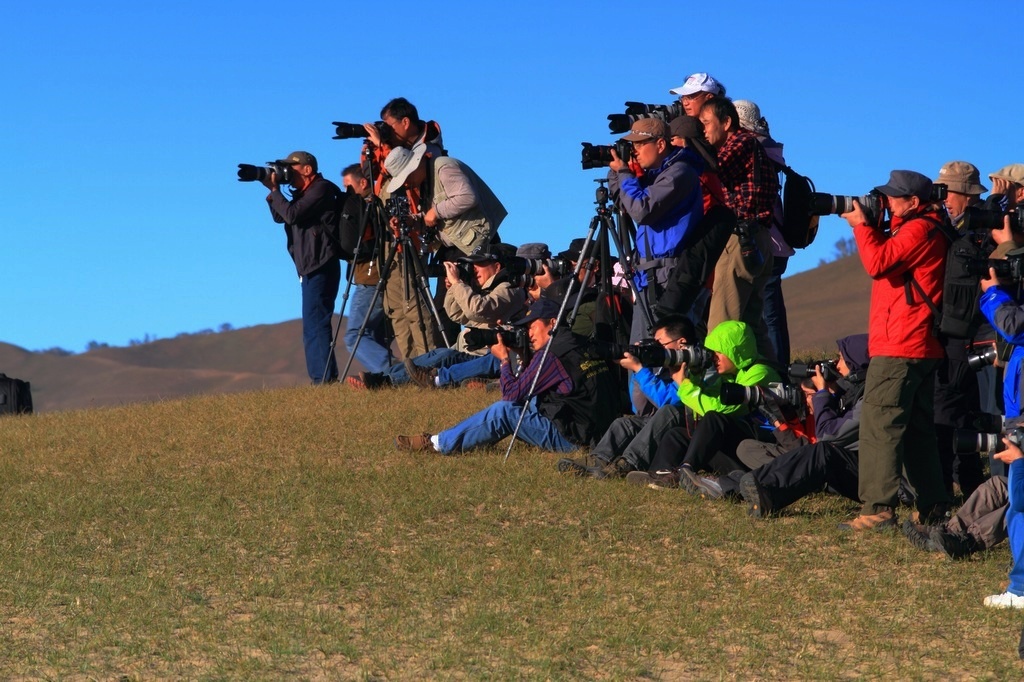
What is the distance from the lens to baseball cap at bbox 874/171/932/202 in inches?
301

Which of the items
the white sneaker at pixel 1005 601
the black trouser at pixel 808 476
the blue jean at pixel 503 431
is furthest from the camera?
the blue jean at pixel 503 431

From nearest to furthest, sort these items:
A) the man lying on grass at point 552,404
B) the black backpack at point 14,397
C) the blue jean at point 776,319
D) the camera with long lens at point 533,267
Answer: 1. the man lying on grass at point 552,404
2. the blue jean at point 776,319
3. the camera with long lens at point 533,267
4. the black backpack at point 14,397

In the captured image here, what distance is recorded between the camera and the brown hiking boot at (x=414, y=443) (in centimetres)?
1030

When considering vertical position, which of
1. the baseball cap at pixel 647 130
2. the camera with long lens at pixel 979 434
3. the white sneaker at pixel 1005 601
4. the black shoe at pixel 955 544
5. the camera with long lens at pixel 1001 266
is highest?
the baseball cap at pixel 647 130

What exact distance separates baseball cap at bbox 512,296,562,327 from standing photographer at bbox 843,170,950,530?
3.18 m

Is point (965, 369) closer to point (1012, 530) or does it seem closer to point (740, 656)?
point (1012, 530)

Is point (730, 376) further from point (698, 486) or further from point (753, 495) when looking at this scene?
point (753, 495)

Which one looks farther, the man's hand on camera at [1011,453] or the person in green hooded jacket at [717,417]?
the person in green hooded jacket at [717,417]

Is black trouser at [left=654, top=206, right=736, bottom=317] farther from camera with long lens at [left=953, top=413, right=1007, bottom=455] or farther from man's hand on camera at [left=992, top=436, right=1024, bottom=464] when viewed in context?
man's hand on camera at [left=992, top=436, right=1024, bottom=464]

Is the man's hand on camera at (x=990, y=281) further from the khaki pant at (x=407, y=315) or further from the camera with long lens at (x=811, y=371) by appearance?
the khaki pant at (x=407, y=315)

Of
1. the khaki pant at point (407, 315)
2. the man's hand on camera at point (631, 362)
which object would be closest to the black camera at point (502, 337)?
the man's hand on camera at point (631, 362)

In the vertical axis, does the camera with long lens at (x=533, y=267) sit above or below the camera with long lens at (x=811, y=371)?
above

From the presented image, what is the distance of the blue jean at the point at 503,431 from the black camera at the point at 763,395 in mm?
1612

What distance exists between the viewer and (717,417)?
8.96 meters
